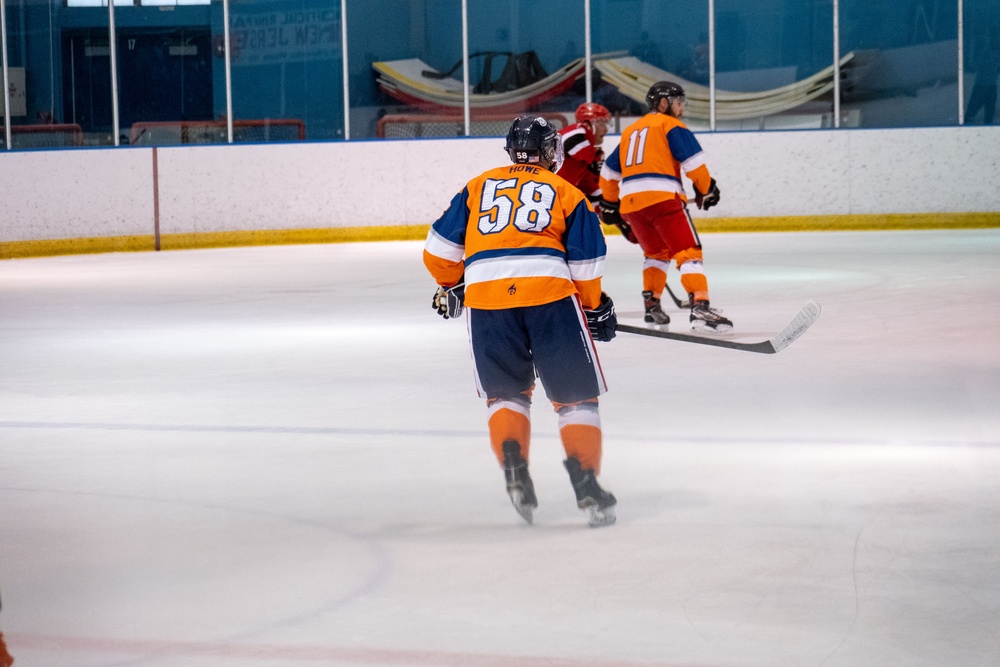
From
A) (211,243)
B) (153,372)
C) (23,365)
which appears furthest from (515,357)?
(211,243)

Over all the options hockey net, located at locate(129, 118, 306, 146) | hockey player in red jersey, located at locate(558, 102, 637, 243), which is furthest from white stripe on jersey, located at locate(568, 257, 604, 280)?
hockey net, located at locate(129, 118, 306, 146)

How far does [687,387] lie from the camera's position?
5555 millimetres

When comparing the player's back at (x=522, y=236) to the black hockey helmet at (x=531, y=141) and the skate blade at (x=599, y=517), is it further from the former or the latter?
the skate blade at (x=599, y=517)

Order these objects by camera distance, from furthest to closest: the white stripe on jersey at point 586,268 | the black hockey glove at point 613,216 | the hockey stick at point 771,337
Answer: the black hockey glove at point 613,216
the hockey stick at point 771,337
the white stripe on jersey at point 586,268

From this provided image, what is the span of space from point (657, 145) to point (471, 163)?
21.6 feet

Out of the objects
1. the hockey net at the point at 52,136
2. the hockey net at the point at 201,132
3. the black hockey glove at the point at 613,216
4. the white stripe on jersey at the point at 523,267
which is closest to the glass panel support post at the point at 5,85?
the hockey net at the point at 52,136

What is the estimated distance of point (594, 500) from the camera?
3535 millimetres

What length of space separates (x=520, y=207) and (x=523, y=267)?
0.15m

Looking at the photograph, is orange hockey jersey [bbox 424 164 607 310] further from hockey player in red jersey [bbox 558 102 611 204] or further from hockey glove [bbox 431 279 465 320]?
hockey player in red jersey [bbox 558 102 611 204]

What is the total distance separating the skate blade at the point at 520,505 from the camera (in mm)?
3551

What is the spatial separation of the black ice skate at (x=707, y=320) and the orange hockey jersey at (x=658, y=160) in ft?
1.86

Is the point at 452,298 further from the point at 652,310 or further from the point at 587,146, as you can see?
the point at 587,146

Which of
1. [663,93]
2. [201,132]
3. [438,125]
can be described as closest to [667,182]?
[663,93]

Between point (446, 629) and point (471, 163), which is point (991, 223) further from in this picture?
point (446, 629)
